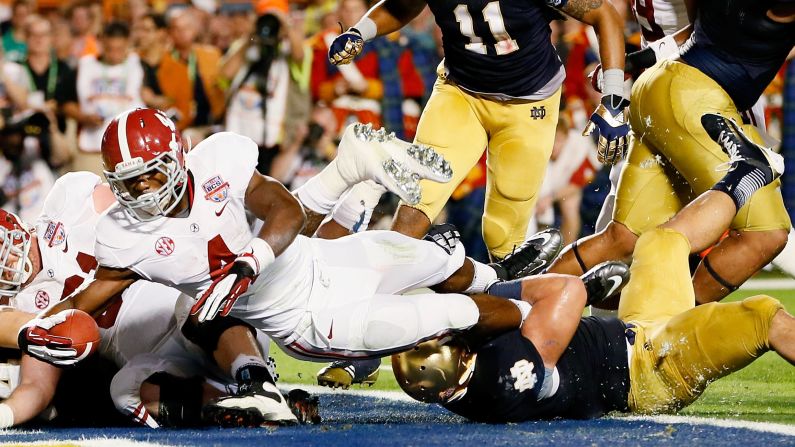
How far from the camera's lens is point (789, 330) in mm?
3553

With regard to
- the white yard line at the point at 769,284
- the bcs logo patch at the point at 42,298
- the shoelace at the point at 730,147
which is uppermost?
the shoelace at the point at 730,147

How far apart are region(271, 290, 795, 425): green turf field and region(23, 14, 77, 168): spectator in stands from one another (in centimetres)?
343

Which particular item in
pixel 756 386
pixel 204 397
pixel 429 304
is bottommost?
pixel 756 386

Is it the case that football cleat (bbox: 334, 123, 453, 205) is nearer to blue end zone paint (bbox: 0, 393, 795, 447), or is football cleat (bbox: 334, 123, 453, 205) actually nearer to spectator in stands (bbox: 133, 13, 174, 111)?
blue end zone paint (bbox: 0, 393, 795, 447)

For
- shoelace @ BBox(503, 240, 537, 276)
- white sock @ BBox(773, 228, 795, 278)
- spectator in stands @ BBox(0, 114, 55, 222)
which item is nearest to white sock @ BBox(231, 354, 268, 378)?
shoelace @ BBox(503, 240, 537, 276)

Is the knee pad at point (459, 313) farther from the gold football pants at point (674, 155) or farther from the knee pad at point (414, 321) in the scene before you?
the gold football pants at point (674, 155)

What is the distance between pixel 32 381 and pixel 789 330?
2.30m

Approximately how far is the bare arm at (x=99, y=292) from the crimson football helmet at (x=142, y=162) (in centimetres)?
19

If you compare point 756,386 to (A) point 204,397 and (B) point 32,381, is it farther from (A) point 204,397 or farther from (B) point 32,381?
(B) point 32,381

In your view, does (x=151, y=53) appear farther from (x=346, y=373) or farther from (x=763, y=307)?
(x=763, y=307)

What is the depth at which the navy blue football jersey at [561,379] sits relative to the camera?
148 inches

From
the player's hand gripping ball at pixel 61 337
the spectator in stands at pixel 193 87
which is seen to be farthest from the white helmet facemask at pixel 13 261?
the spectator in stands at pixel 193 87

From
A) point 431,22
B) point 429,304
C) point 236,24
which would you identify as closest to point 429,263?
point 429,304

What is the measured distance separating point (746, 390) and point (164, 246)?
7.35 ft
